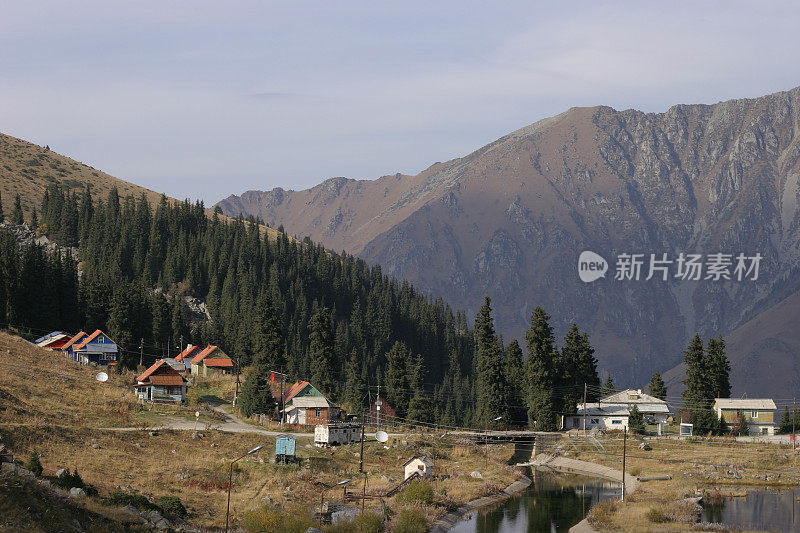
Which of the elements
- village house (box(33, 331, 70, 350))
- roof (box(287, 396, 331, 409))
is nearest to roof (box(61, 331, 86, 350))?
village house (box(33, 331, 70, 350))

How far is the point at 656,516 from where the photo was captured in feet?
276

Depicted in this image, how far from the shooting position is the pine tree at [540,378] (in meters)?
137

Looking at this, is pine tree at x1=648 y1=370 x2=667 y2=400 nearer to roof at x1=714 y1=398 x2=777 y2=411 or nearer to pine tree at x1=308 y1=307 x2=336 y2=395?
roof at x1=714 y1=398 x2=777 y2=411

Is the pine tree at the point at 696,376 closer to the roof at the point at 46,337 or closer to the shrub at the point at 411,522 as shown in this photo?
the shrub at the point at 411,522

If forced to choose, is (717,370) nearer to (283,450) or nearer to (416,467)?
(416,467)

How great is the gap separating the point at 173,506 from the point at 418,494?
24409 mm

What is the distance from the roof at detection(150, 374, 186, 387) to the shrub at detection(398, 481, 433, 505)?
44972mm

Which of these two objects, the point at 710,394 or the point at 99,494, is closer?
the point at 99,494

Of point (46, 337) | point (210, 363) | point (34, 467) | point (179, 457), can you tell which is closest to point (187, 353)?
point (210, 363)

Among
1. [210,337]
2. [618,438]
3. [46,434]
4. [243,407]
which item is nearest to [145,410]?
[243,407]

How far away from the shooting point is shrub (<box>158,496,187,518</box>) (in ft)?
240

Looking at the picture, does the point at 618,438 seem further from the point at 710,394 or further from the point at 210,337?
the point at 210,337

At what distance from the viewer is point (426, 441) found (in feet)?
409

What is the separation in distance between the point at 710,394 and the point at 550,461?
3388 cm
